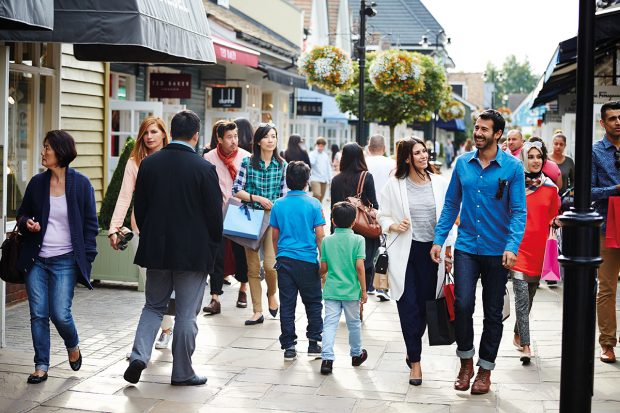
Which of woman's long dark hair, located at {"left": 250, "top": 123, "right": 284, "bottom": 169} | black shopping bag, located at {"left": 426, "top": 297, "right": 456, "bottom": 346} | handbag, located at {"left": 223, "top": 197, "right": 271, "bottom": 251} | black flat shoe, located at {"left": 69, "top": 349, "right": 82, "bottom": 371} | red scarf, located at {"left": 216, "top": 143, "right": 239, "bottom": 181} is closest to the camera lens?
black shopping bag, located at {"left": 426, "top": 297, "right": 456, "bottom": 346}

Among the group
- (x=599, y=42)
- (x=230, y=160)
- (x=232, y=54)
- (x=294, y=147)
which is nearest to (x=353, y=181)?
(x=230, y=160)

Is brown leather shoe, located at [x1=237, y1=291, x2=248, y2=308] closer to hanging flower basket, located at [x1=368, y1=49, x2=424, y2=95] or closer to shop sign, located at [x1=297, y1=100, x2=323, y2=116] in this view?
hanging flower basket, located at [x1=368, y1=49, x2=424, y2=95]

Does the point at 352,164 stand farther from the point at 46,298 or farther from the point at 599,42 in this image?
the point at 599,42

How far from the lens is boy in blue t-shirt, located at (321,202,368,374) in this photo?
779 centimetres

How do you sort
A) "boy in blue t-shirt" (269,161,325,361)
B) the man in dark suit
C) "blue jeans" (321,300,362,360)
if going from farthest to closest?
1. "boy in blue t-shirt" (269,161,325,361)
2. "blue jeans" (321,300,362,360)
3. the man in dark suit

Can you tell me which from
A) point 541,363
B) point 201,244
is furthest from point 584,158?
point 541,363

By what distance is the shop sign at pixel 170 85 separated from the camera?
682 inches

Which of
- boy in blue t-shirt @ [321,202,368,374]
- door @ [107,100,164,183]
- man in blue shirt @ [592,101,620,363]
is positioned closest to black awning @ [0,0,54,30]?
boy in blue t-shirt @ [321,202,368,374]

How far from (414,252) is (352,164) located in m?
2.45

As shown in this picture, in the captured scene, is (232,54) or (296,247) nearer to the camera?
(296,247)

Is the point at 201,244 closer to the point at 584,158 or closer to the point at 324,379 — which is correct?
the point at 324,379

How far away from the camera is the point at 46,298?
7.24m

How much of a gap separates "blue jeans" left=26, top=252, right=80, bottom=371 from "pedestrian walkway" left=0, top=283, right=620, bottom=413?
0.26m

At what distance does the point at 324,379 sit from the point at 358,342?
50cm
